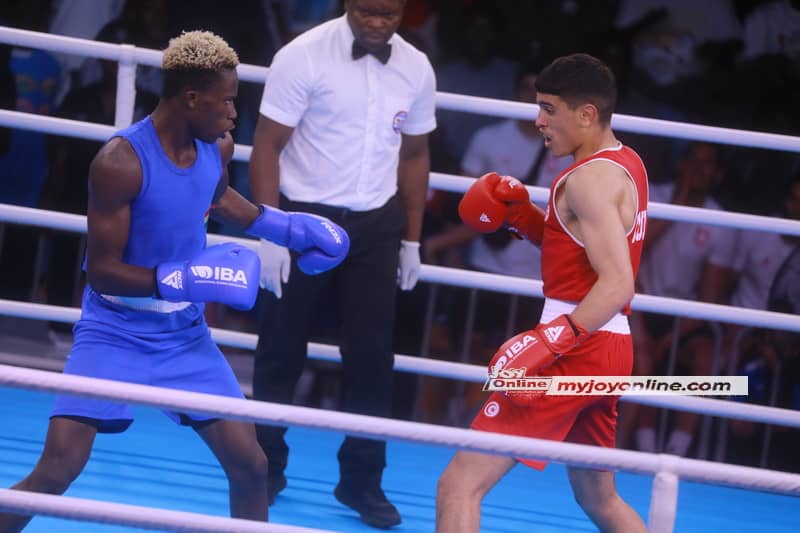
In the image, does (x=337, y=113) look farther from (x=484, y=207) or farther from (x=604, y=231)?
(x=604, y=231)

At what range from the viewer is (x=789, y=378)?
4391 mm

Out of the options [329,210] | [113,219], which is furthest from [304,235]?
[329,210]

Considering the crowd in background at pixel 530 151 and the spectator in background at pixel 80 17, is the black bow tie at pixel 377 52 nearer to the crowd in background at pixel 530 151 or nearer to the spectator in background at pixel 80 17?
the crowd in background at pixel 530 151

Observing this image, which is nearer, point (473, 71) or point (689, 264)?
point (689, 264)

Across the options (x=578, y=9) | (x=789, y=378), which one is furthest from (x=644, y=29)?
(x=789, y=378)

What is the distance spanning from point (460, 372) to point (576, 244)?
52.8 inches

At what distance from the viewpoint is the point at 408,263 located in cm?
353

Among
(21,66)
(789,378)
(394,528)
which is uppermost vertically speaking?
(21,66)

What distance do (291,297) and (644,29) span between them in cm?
239

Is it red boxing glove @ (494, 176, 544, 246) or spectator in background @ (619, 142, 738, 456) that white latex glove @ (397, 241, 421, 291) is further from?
spectator in background @ (619, 142, 738, 456)

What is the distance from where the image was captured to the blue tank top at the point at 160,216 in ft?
7.80

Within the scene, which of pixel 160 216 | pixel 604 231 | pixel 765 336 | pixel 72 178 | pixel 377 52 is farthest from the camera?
pixel 72 178

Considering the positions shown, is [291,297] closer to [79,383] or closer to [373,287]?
[373,287]

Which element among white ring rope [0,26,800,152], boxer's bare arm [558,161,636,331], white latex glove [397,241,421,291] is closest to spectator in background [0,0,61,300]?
white ring rope [0,26,800,152]
